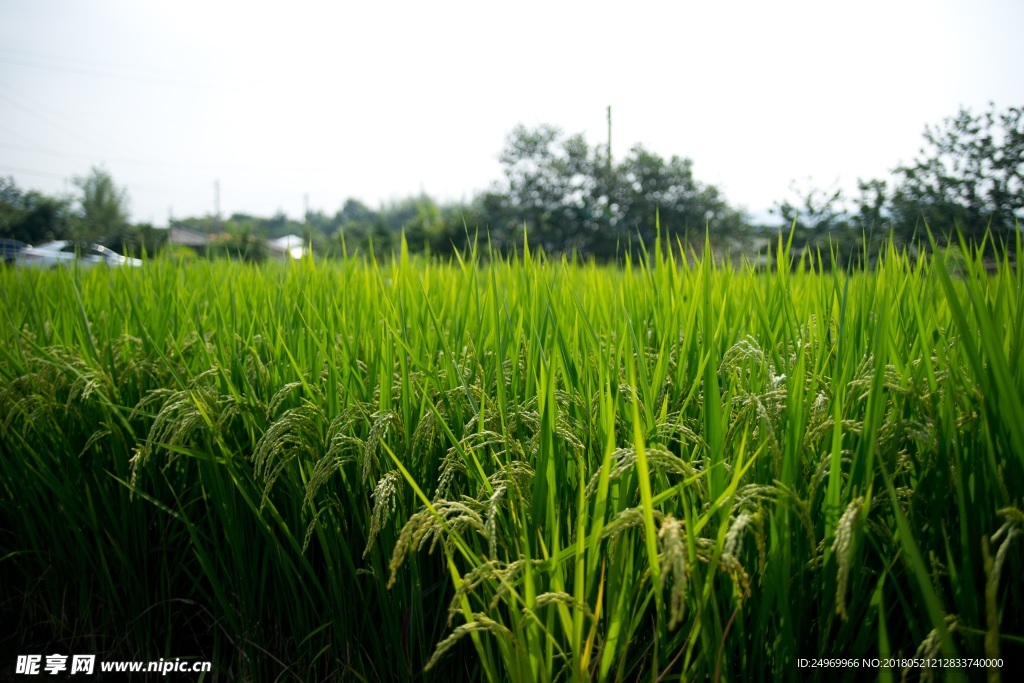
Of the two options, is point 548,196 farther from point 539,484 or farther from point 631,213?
point 539,484

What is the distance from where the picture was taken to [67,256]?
10.6ft

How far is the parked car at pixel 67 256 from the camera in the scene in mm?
3094

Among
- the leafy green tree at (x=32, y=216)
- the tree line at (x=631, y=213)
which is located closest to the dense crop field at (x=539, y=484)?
the tree line at (x=631, y=213)

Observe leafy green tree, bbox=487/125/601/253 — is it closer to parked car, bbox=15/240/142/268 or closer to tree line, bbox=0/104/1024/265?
tree line, bbox=0/104/1024/265

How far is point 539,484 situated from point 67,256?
11.0 feet

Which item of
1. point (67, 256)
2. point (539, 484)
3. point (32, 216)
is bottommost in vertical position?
point (539, 484)

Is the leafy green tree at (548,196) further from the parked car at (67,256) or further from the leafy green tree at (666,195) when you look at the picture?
the parked car at (67,256)

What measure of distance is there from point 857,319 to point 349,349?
4.16ft

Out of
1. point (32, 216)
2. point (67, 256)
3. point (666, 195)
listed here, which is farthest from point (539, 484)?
point (32, 216)

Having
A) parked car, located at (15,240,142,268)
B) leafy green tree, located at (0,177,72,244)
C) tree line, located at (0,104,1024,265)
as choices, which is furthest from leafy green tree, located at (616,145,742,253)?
leafy green tree, located at (0,177,72,244)

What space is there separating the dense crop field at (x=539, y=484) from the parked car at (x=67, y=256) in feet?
2.43

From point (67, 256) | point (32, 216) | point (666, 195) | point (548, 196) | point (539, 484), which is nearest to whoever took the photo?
point (539, 484)

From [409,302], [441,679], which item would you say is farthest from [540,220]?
[441,679]

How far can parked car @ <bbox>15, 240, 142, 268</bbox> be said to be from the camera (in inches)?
122
